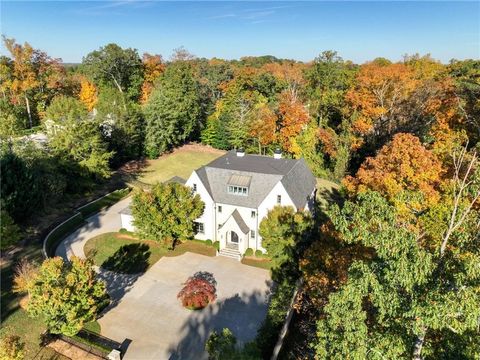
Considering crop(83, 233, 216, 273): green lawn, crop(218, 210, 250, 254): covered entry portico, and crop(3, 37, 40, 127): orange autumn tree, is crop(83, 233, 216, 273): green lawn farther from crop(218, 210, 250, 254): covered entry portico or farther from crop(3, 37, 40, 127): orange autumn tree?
crop(3, 37, 40, 127): orange autumn tree

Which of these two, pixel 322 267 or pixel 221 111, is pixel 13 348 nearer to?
pixel 322 267

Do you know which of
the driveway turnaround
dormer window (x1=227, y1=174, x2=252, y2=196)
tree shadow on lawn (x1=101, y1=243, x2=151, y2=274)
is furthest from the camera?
dormer window (x1=227, y1=174, x2=252, y2=196)

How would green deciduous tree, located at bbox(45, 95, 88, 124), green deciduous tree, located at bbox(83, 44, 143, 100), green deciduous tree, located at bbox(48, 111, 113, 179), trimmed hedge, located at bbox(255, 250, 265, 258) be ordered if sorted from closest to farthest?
1. trimmed hedge, located at bbox(255, 250, 265, 258)
2. green deciduous tree, located at bbox(48, 111, 113, 179)
3. green deciduous tree, located at bbox(45, 95, 88, 124)
4. green deciduous tree, located at bbox(83, 44, 143, 100)

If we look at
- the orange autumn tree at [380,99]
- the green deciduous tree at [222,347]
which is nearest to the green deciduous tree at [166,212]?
the green deciduous tree at [222,347]

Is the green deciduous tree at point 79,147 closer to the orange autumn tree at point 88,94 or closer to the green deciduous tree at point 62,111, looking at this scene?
the green deciduous tree at point 62,111

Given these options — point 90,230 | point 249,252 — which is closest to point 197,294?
point 249,252

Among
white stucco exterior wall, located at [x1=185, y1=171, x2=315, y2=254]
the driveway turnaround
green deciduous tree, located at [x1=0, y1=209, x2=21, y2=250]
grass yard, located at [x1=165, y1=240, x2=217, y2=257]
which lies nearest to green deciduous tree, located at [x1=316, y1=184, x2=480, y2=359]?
the driveway turnaround

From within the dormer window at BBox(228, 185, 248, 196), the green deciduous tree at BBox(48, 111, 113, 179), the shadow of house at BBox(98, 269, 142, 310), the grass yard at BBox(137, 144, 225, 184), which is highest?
the green deciduous tree at BBox(48, 111, 113, 179)
